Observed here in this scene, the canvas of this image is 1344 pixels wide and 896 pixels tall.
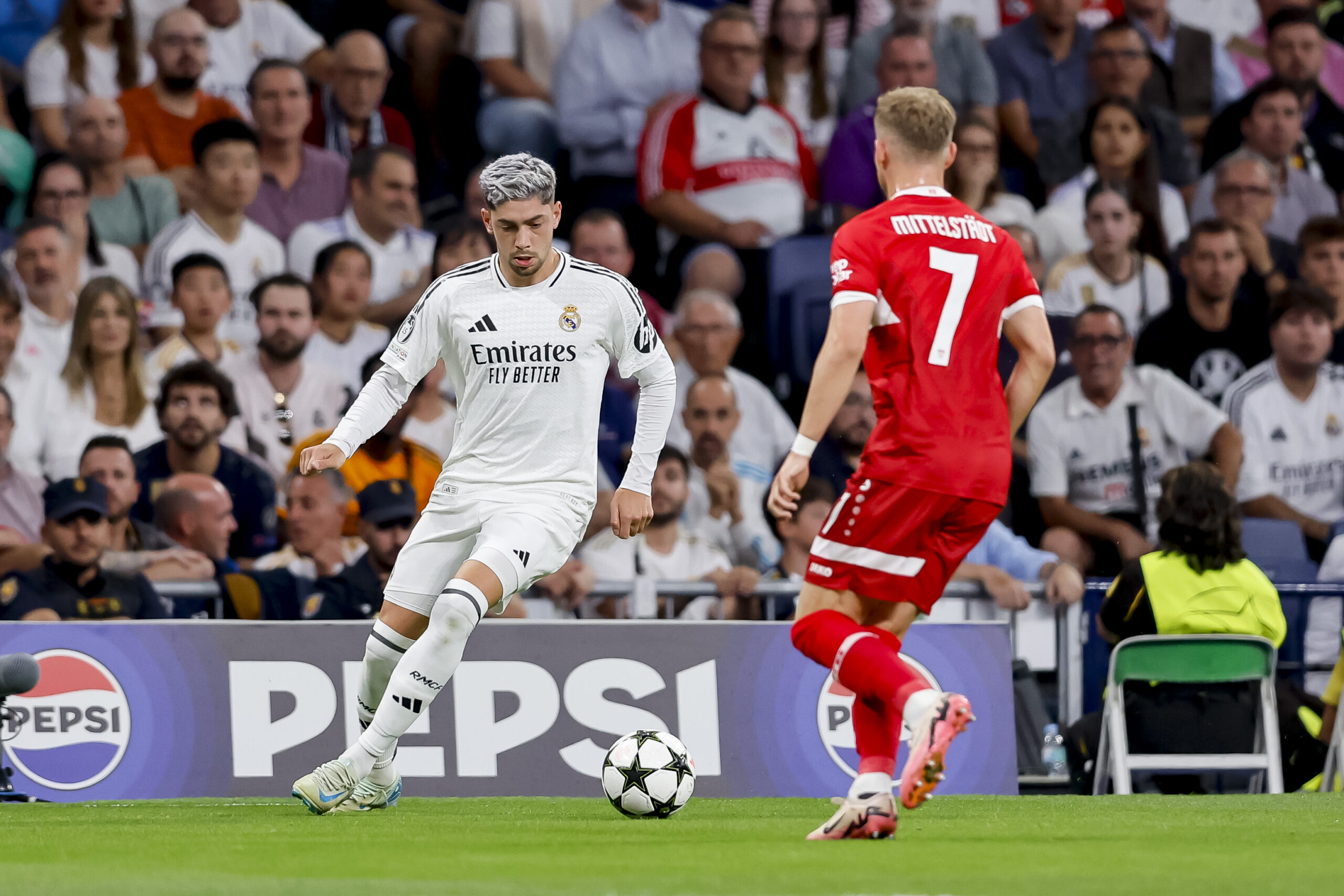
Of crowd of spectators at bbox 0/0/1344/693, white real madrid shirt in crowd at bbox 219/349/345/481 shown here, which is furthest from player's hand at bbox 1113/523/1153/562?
white real madrid shirt in crowd at bbox 219/349/345/481

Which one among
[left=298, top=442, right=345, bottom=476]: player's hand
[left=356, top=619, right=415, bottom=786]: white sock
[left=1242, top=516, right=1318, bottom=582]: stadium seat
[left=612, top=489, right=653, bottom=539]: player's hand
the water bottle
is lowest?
the water bottle

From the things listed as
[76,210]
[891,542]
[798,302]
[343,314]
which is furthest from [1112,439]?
[76,210]

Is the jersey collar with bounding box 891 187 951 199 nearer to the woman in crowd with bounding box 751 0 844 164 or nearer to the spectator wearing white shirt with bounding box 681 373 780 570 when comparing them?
the spectator wearing white shirt with bounding box 681 373 780 570

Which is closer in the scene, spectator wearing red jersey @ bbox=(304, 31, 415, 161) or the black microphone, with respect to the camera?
the black microphone

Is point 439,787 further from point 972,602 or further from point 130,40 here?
point 130,40

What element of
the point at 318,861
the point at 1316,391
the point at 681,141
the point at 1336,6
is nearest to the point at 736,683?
the point at 318,861

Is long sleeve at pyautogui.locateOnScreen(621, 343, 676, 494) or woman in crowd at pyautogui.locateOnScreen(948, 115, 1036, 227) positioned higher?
woman in crowd at pyautogui.locateOnScreen(948, 115, 1036, 227)

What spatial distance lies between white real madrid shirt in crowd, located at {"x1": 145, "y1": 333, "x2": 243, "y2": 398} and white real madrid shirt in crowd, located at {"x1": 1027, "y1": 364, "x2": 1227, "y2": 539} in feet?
17.0

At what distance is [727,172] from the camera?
12430 mm

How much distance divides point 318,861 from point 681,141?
27.0ft

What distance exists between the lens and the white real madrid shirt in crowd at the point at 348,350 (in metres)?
11.3

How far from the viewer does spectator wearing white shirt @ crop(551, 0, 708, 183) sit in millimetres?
12555

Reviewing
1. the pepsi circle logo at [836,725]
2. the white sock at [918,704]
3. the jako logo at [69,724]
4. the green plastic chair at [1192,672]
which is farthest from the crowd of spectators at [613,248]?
the white sock at [918,704]

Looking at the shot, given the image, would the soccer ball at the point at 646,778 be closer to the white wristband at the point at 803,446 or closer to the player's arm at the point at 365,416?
the player's arm at the point at 365,416
